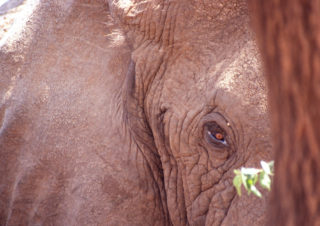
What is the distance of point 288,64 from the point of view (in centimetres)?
57

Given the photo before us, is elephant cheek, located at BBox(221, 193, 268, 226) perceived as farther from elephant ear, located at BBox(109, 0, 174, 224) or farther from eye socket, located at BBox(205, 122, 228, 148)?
elephant ear, located at BBox(109, 0, 174, 224)

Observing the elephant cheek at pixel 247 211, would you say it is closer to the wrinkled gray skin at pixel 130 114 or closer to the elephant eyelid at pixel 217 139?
the wrinkled gray skin at pixel 130 114

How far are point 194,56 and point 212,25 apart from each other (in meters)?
0.11

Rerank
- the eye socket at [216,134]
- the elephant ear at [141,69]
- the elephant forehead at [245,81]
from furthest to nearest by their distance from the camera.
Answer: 1. the elephant ear at [141,69]
2. the eye socket at [216,134]
3. the elephant forehead at [245,81]

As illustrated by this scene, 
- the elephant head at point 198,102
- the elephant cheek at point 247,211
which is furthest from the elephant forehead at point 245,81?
the elephant cheek at point 247,211

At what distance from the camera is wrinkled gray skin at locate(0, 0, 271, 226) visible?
1.65 metres

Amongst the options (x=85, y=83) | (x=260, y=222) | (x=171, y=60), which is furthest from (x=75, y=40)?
(x=260, y=222)

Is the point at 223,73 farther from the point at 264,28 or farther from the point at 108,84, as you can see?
the point at 264,28

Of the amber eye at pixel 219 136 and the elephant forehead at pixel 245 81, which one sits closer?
the elephant forehead at pixel 245 81

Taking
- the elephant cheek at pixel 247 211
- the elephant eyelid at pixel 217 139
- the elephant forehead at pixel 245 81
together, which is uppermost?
the elephant forehead at pixel 245 81

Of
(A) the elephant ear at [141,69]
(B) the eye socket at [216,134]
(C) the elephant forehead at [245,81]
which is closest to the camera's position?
(C) the elephant forehead at [245,81]


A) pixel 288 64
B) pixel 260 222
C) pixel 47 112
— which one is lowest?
pixel 260 222

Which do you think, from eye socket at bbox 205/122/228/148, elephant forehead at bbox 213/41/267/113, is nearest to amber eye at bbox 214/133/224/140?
eye socket at bbox 205/122/228/148

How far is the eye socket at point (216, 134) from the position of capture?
1682 mm
